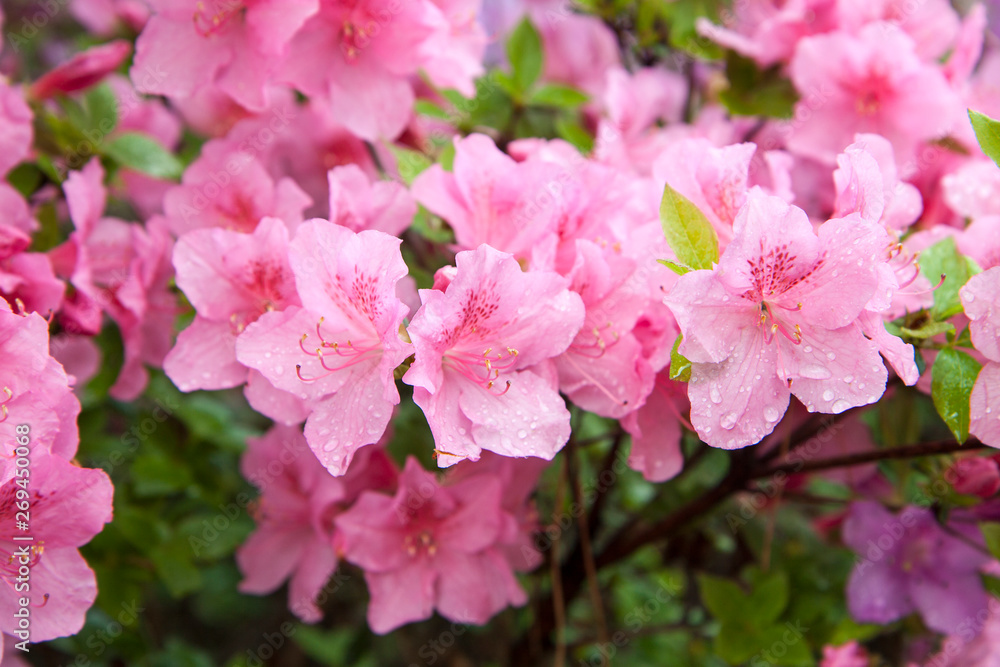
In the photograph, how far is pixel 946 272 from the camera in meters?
0.87

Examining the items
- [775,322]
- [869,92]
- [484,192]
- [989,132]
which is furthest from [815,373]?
[869,92]

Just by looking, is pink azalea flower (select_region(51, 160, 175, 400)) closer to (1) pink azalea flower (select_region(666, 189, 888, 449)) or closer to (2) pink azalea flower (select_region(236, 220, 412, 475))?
(2) pink azalea flower (select_region(236, 220, 412, 475))

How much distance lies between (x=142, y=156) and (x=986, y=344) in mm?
1130

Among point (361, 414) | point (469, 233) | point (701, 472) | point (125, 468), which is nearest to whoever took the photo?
point (361, 414)

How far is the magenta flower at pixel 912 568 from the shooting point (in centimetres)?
113

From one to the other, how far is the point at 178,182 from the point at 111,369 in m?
0.34

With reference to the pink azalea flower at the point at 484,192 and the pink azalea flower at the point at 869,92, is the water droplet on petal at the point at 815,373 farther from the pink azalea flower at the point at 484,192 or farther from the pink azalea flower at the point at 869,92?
the pink azalea flower at the point at 869,92

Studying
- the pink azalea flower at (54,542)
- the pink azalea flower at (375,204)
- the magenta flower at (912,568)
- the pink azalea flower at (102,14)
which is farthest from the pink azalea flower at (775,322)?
the pink azalea flower at (102,14)

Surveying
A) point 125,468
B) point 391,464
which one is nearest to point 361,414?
point 391,464

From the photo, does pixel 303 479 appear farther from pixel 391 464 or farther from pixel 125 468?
pixel 125 468

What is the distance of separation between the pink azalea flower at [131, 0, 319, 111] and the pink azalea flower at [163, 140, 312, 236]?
79 mm

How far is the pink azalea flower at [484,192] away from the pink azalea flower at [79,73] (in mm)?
622

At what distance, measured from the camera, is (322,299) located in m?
0.79

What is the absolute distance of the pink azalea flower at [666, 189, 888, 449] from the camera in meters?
0.72
